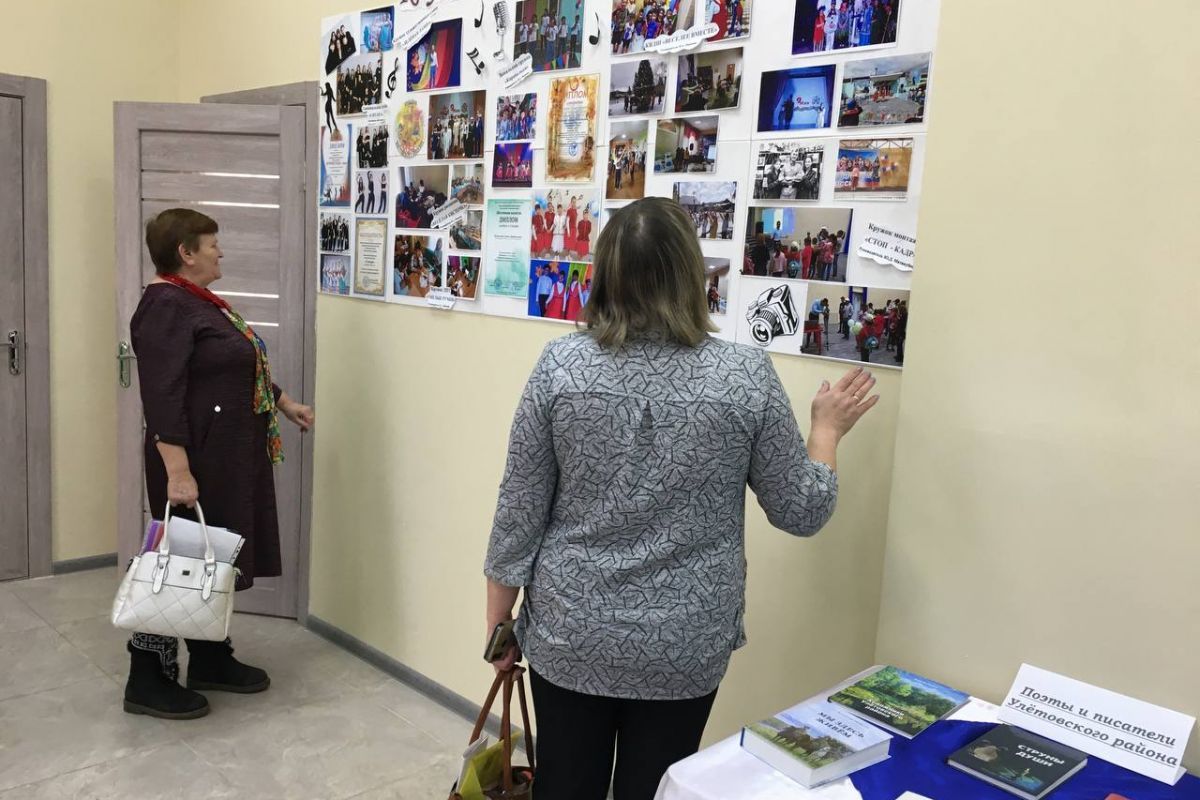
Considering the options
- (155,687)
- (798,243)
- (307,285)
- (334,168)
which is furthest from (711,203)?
(155,687)

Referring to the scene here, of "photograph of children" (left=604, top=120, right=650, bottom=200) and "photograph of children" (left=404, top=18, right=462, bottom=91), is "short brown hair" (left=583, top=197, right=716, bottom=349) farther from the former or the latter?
"photograph of children" (left=404, top=18, right=462, bottom=91)

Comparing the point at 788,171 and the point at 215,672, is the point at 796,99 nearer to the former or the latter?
the point at 788,171

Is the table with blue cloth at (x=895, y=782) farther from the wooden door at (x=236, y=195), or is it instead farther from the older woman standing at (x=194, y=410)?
the wooden door at (x=236, y=195)

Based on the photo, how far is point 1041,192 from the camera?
1450mm

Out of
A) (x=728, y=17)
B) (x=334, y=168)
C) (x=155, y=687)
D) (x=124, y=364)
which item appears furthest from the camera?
(x=124, y=364)

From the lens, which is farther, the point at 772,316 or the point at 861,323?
the point at 772,316

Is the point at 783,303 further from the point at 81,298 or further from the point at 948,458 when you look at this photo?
the point at 81,298

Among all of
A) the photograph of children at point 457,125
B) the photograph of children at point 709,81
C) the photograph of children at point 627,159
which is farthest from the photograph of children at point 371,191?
the photograph of children at point 709,81

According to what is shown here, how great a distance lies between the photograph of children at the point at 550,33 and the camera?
2580 millimetres

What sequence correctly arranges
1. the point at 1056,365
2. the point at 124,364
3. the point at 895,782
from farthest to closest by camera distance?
the point at 124,364 → the point at 1056,365 → the point at 895,782

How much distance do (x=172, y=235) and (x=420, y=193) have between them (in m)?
0.74

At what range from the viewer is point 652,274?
1.50m

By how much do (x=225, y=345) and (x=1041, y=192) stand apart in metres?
2.29

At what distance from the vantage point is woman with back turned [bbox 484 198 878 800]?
4.89 ft
